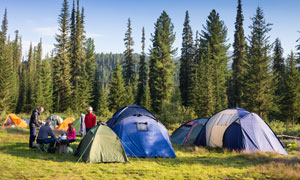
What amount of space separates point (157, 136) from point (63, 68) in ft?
100

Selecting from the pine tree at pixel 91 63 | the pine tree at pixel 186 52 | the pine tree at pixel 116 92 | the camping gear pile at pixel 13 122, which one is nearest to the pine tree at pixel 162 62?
the pine tree at pixel 116 92

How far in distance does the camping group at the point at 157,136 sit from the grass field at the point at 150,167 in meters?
0.47

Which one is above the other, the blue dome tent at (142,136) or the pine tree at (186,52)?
the pine tree at (186,52)

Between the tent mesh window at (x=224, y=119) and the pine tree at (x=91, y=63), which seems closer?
the tent mesh window at (x=224, y=119)

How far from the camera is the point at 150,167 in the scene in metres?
7.69

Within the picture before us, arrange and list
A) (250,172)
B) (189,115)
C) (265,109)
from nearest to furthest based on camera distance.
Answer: (250,172) < (189,115) < (265,109)

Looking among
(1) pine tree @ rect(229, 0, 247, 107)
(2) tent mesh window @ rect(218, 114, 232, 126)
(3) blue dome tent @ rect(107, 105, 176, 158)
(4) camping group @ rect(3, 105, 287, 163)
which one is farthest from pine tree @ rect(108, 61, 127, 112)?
(3) blue dome tent @ rect(107, 105, 176, 158)

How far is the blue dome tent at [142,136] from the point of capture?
9139 mm

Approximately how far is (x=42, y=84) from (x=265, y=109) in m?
32.8

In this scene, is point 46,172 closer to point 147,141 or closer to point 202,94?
point 147,141

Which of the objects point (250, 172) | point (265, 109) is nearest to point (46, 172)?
point (250, 172)

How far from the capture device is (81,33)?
3906 centimetres

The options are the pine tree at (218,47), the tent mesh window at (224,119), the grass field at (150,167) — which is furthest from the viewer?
the pine tree at (218,47)

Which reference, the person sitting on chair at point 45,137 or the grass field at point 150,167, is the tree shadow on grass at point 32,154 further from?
the person sitting on chair at point 45,137
